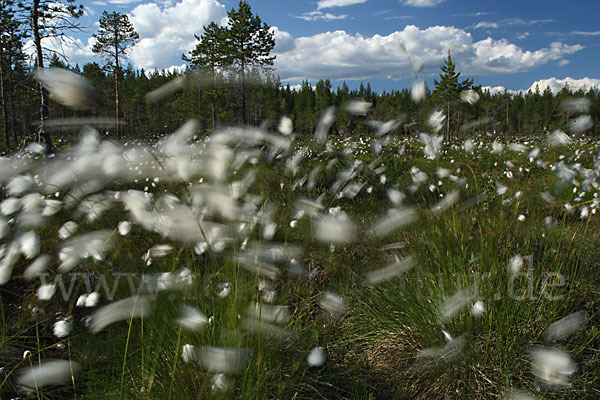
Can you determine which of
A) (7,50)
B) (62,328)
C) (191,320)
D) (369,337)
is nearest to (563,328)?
(369,337)

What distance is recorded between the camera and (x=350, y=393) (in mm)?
1745

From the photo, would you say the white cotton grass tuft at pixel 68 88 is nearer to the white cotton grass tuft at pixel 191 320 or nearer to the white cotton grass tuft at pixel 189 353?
the white cotton grass tuft at pixel 191 320

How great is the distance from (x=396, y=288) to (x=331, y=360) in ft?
1.85

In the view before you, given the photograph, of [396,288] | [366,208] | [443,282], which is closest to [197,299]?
[396,288]

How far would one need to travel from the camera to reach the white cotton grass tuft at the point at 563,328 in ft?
5.38

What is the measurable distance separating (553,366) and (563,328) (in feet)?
1.07

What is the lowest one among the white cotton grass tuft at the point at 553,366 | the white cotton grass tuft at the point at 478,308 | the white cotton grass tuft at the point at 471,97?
the white cotton grass tuft at the point at 553,366

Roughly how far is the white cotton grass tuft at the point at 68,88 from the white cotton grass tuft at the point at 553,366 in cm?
200

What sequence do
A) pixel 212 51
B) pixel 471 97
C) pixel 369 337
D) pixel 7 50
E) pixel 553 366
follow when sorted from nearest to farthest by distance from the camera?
→ 1. pixel 553 366
2. pixel 369 337
3. pixel 471 97
4. pixel 7 50
5. pixel 212 51

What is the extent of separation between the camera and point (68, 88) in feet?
4.28

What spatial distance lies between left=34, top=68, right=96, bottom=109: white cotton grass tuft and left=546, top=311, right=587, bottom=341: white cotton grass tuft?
216 cm

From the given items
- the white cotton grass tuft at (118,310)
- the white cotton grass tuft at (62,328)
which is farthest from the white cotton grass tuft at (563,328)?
the white cotton grass tuft at (62,328)

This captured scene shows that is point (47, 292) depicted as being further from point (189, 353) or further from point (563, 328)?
point (563, 328)

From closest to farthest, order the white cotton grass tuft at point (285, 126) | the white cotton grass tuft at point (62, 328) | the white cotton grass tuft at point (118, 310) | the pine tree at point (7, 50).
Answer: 1. the white cotton grass tuft at point (118, 310)
2. the white cotton grass tuft at point (62, 328)
3. the white cotton grass tuft at point (285, 126)
4. the pine tree at point (7, 50)
